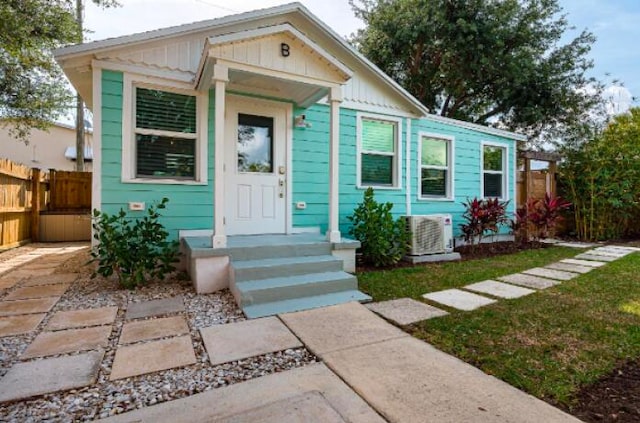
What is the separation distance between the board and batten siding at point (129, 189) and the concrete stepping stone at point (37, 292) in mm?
986

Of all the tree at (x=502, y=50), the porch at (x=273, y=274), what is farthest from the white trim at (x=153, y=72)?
the tree at (x=502, y=50)

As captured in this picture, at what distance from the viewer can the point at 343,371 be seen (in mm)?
1940

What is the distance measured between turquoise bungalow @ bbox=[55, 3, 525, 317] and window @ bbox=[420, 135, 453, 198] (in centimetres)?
40

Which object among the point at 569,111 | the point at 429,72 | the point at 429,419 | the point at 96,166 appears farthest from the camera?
the point at 429,72

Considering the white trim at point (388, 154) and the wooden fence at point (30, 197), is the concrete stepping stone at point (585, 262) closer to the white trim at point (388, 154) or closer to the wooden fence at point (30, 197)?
the white trim at point (388, 154)

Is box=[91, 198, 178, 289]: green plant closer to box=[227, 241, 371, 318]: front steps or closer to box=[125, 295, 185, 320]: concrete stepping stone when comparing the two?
box=[125, 295, 185, 320]: concrete stepping stone

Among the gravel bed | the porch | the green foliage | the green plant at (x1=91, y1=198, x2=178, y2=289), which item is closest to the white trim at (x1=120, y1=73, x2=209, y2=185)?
the green plant at (x1=91, y1=198, x2=178, y2=289)

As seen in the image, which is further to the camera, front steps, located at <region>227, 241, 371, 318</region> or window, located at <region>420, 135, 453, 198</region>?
window, located at <region>420, 135, 453, 198</region>

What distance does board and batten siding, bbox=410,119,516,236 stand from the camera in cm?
610

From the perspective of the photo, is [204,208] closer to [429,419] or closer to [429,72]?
[429,419]

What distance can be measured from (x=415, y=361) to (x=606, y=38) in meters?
11.3

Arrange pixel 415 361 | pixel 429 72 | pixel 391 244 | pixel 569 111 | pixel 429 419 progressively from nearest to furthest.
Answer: pixel 429 419, pixel 415 361, pixel 391 244, pixel 569 111, pixel 429 72

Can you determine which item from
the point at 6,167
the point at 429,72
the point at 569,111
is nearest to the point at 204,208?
the point at 6,167

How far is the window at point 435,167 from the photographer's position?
6.28 m
